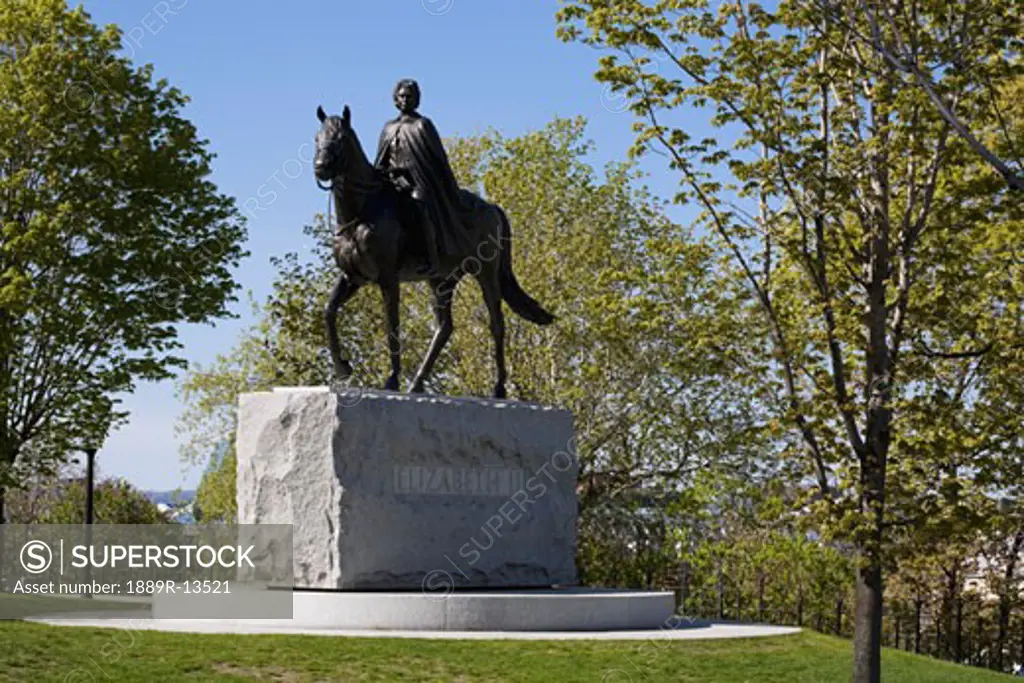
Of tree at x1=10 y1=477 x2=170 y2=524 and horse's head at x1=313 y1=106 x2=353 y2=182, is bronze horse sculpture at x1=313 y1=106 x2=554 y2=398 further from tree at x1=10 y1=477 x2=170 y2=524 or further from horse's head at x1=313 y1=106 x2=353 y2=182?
tree at x1=10 y1=477 x2=170 y2=524

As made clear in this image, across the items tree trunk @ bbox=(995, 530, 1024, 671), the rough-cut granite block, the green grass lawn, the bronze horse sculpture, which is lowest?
tree trunk @ bbox=(995, 530, 1024, 671)

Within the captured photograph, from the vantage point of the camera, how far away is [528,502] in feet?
56.1

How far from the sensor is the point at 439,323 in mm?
17391

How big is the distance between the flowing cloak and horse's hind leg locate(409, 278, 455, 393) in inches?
22.3

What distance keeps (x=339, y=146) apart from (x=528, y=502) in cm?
473

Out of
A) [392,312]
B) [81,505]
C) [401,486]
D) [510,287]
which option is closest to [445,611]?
[401,486]

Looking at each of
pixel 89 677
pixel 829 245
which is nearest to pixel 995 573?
pixel 829 245

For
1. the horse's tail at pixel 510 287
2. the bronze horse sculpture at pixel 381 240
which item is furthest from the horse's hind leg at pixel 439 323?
the horse's tail at pixel 510 287

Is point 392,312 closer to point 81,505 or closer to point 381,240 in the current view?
point 381,240

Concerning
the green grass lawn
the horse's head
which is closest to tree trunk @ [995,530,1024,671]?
the green grass lawn

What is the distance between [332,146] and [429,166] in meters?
1.41

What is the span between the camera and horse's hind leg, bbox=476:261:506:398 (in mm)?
17656

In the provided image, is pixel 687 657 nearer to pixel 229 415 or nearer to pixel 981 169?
pixel 981 169

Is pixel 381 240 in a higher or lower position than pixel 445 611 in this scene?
higher
